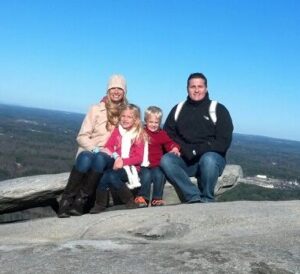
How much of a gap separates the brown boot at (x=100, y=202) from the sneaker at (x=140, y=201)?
2.39 feet

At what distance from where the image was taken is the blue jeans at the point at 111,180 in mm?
9711

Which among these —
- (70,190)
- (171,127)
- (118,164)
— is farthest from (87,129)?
(171,127)

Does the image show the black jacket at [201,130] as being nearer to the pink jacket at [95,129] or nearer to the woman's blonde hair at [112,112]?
the woman's blonde hair at [112,112]

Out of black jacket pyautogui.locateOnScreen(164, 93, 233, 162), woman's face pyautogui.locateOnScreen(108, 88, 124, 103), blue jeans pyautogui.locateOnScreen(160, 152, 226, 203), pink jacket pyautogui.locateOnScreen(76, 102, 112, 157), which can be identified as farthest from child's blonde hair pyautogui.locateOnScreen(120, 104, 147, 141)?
black jacket pyautogui.locateOnScreen(164, 93, 233, 162)

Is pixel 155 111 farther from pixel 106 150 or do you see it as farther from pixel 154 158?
pixel 106 150

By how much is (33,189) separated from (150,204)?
288cm

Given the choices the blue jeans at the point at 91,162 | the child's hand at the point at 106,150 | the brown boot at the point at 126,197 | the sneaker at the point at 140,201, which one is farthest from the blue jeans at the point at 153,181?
the blue jeans at the point at 91,162

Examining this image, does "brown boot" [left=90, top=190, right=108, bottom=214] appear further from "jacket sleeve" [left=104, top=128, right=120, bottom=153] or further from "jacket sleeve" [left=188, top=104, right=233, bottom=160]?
"jacket sleeve" [left=188, top=104, right=233, bottom=160]

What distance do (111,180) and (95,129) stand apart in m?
1.33

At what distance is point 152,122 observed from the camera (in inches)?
408

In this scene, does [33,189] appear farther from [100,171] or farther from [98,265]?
[98,265]

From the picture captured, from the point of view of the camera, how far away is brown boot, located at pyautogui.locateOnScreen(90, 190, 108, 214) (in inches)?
382

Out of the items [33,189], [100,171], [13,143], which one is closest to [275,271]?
[100,171]

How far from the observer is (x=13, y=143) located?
129375 millimetres
